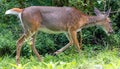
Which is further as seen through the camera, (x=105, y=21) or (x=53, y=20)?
(x=105, y=21)

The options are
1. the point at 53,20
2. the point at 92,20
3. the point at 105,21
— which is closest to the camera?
the point at 53,20

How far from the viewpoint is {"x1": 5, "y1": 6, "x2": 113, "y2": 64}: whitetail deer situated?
32.9ft

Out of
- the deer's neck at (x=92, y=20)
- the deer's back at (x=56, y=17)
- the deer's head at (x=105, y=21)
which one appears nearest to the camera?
the deer's back at (x=56, y=17)

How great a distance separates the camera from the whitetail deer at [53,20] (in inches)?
395

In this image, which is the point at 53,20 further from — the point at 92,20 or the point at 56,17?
the point at 92,20

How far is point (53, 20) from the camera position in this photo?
1056 centimetres

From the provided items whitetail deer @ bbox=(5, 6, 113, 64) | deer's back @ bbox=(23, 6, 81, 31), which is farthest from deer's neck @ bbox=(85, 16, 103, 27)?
deer's back @ bbox=(23, 6, 81, 31)

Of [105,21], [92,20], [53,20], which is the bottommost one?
[105,21]

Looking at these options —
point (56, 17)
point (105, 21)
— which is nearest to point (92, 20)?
point (105, 21)

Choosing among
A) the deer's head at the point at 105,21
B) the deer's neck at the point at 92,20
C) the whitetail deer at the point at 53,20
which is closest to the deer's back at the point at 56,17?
the whitetail deer at the point at 53,20

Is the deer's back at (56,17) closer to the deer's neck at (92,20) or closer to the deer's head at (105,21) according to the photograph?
the deer's neck at (92,20)

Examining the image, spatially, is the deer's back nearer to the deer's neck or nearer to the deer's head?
the deer's neck

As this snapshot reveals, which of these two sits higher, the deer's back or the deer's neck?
the deer's back

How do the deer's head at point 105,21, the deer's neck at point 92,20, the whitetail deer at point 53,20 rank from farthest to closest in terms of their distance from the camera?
the deer's head at point 105,21 → the deer's neck at point 92,20 → the whitetail deer at point 53,20
